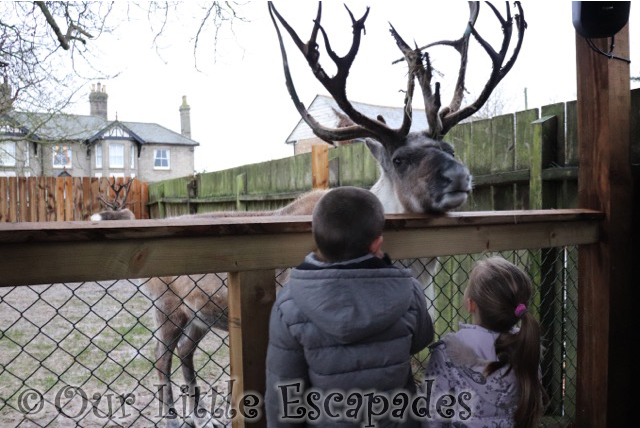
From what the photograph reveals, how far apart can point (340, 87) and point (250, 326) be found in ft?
5.33

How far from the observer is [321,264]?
162cm

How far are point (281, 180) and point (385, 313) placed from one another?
6.88 m

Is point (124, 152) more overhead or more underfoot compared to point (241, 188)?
more overhead

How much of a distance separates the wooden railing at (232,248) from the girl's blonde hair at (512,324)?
0.25 meters

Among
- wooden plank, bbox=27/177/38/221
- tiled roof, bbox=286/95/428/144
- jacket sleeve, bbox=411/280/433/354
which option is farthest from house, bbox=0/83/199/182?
jacket sleeve, bbox=411/280/433/354

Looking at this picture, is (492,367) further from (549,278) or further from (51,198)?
(51,198)

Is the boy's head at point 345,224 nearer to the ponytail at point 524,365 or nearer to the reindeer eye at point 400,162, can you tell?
the ponytail at point 524,365

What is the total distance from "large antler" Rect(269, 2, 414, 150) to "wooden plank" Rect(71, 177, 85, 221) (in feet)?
58.5

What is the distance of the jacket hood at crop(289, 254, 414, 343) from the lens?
5.00ft

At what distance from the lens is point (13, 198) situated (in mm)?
17172

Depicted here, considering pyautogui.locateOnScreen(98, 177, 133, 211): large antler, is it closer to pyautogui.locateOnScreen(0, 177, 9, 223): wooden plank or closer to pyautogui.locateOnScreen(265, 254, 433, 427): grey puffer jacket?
pyautogui.locateOnScreen(0, 177, 9, 223): wooden plank

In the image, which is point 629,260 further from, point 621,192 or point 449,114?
point 449,114

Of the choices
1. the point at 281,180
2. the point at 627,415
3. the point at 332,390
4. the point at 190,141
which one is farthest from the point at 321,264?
the point at 190,141

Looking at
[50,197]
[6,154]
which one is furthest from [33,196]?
[6,154]
